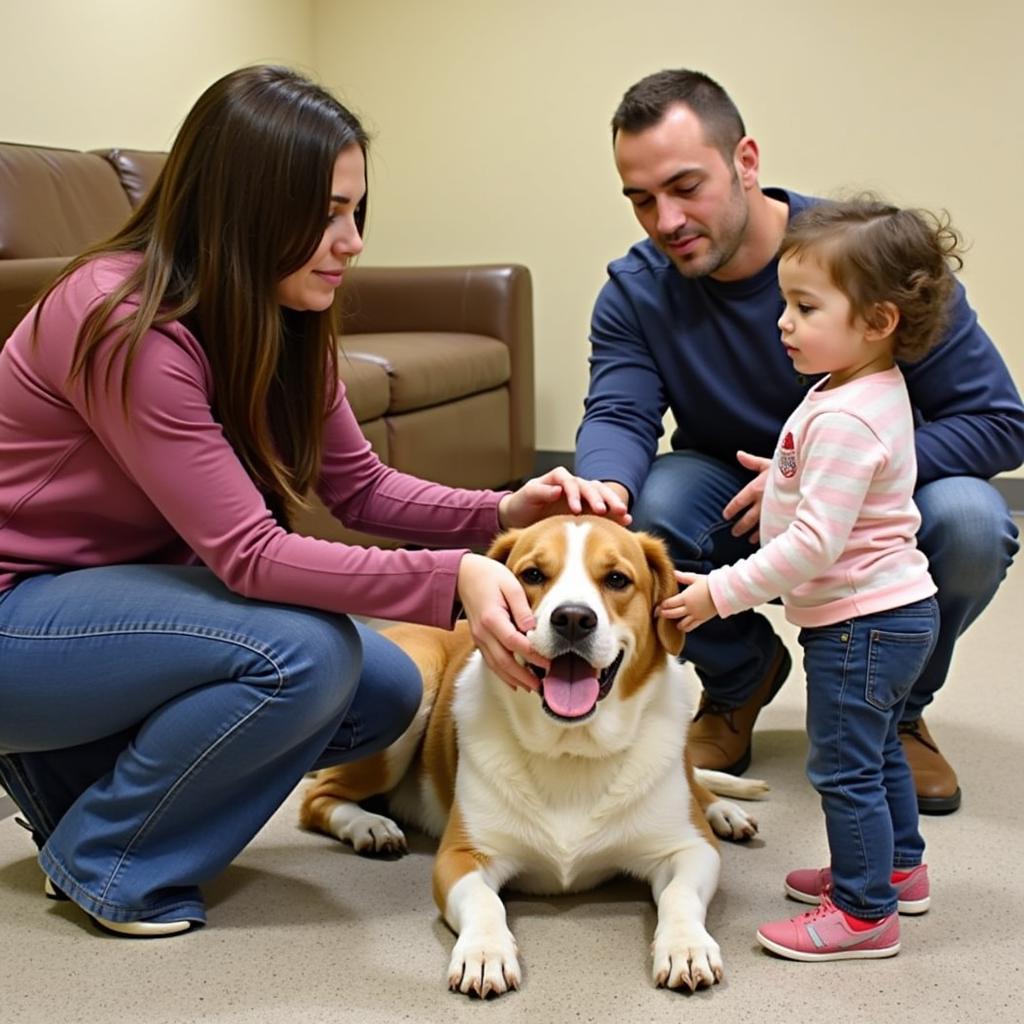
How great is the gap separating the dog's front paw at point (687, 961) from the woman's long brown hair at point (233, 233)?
2.79 feet

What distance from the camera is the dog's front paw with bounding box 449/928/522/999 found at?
58.1 inches

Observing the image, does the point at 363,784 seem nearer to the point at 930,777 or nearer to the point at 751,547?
the point at 751,547

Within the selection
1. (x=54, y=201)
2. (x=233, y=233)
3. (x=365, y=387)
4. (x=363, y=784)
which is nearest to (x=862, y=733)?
(x=363, y=784)

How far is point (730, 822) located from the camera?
1954 mm

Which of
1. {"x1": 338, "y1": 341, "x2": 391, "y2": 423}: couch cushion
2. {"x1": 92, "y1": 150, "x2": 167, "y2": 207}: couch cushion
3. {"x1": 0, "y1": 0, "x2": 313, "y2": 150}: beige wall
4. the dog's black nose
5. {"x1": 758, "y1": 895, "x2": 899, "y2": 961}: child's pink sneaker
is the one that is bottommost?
{"x1": 758, "y1": 895, "x2": 899, "y2": 961}: child's pink sneaker

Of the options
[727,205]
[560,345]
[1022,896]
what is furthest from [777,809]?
[560,345]

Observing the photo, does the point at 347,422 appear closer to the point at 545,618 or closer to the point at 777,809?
the point at 545,618

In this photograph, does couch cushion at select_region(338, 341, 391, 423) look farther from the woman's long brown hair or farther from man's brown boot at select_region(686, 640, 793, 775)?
the woman's long brown hair

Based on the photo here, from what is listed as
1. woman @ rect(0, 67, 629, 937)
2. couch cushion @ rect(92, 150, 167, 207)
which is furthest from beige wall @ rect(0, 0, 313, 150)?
woman @ rect(0, 67, 629, 937)

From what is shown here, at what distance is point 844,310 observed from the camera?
1562 millimetres

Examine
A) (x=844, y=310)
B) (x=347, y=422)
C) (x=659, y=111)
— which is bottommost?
(x=347, y=422)

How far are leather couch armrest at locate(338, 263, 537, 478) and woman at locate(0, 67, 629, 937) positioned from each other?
2.69 metres

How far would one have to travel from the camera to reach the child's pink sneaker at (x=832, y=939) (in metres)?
1.57

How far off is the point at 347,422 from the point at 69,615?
58 cm
